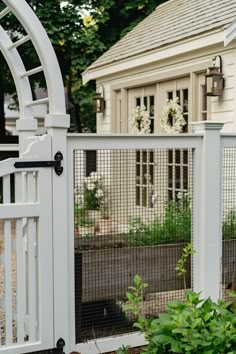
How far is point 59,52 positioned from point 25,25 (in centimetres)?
1109

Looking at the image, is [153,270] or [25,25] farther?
[153,270]

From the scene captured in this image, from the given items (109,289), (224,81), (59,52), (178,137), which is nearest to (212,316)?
(109,289)

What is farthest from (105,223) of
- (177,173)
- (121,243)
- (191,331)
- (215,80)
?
(215,80)

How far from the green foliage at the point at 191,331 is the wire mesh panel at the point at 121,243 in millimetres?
844

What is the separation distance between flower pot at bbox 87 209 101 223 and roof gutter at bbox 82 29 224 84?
255 cm

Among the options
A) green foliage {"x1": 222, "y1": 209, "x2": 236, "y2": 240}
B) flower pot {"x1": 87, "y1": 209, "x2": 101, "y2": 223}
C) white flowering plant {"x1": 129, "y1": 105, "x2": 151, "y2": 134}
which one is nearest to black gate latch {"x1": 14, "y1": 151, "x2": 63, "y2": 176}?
flower pot {"x1": 87, "y1": 209, "x2": 101, "y2": 223}

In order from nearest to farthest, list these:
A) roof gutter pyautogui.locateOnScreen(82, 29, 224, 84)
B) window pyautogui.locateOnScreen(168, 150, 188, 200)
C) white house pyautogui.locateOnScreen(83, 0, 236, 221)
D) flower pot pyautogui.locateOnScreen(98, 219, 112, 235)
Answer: flower pot pyautogui.locateOnScreen(98, 219, 112, 235), window pyautogui.locateOnScreen(168, 150, 188, 200), white house pyautogui.locateOnScreen(83, 0, 236, 221), roof gutter pyautogui.locateOnScreen(82, 29, 224, 84)

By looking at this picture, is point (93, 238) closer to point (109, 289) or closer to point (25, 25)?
point (109, 289)

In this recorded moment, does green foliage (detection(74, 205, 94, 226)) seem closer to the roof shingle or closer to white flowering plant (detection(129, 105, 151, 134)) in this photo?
the roof shingle

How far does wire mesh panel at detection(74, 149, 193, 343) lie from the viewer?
352 centimetres

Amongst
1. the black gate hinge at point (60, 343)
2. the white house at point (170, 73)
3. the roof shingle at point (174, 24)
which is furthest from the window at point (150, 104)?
the black gate hinge at point (60, 343)

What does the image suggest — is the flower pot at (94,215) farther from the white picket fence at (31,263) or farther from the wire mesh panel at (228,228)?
the wire mesh panel at (228,228)

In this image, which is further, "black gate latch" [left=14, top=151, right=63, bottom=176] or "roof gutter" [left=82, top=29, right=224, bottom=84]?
"roof gutter" [left=82, top=29, right=224, bottom=84]

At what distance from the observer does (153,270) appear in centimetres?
370
